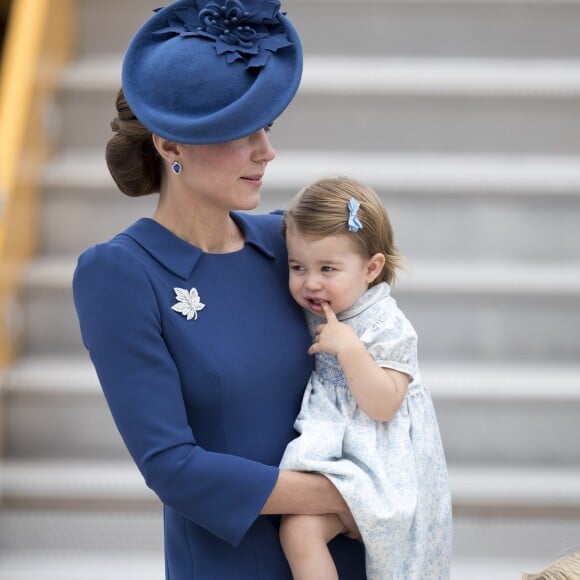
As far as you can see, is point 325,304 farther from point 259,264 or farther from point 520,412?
point 520,412

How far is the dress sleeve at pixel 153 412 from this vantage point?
1.36 metres

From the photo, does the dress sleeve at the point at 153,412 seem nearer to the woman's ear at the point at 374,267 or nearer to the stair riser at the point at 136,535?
the woman's ear at the point at 374,267

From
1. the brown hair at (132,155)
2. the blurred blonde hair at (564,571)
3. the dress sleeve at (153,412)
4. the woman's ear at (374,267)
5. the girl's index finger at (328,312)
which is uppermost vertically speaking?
the brown hair at (132,155)

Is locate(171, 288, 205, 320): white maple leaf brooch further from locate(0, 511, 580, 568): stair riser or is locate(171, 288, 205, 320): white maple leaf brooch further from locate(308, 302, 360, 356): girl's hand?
locate(0, 511, 580, 568): stair riser

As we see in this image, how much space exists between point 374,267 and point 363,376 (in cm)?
21

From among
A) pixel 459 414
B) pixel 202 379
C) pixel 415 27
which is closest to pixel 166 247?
pixel 202 379

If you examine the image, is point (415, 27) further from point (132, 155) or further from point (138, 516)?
point (132, 155)

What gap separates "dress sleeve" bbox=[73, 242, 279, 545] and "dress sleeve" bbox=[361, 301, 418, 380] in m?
0.27

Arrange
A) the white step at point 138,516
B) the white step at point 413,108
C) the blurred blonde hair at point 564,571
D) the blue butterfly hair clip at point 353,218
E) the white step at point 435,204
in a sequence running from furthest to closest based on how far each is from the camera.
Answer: the white step at point 413,108
the white step at point 435,204
the white step at point 138,516
the blue butterfly hair clip at point 353,218
the blurred blonde hair at point 564,571

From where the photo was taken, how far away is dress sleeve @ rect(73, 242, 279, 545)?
4.47ft

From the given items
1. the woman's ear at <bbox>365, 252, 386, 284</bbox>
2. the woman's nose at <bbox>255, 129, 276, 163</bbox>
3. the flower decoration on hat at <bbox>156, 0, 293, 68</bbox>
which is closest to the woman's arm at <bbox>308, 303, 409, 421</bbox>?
the woman's ear at <bbox>365, 252, 386, 284</bbox>

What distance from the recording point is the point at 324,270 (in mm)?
1616

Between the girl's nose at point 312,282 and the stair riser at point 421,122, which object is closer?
the girl's nose at point 312,282

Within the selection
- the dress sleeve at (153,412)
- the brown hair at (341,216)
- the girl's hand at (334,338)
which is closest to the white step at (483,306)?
the brown hair at (341,216)
